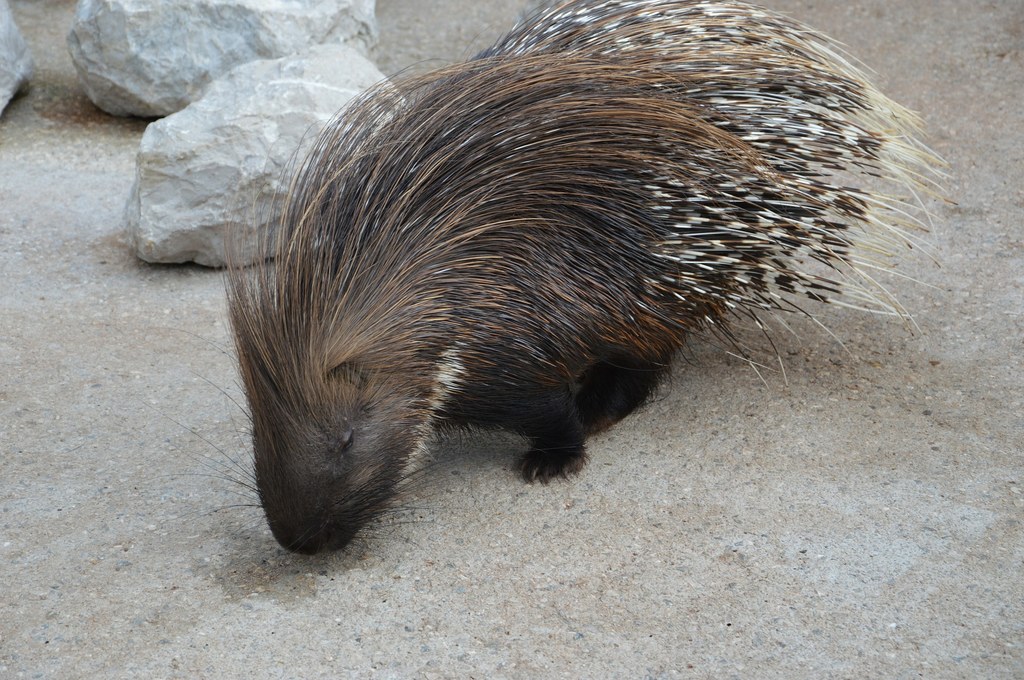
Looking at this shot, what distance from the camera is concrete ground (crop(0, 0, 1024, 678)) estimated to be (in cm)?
237

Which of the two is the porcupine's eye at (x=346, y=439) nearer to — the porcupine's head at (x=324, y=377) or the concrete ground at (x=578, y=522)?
the porcupine's head at (x=324, y=377)

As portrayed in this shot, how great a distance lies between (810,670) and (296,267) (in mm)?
1501

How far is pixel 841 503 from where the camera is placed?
282 cm

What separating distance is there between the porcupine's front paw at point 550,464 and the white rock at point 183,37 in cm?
314

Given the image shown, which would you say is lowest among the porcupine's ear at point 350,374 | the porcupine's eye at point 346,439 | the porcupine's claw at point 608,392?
the porcupine's claw at point 608,392

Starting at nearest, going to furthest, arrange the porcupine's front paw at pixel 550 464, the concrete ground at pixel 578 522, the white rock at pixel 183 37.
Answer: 1. the concrete ground at pixel 578 522
2. the porcupine's front paw at pixel 550 464
3. the white rock at pixel 183 37

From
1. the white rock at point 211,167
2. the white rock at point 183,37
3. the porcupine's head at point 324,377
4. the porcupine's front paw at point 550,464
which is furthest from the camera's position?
the white rock at point 183,37

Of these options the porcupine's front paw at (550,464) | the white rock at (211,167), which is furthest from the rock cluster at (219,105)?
the porcupine's front paw at (550,464)

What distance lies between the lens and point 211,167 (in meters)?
4.22

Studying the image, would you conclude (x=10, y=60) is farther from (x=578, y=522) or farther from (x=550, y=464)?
(x=578, y=522)

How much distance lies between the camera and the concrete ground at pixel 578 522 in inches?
93.4

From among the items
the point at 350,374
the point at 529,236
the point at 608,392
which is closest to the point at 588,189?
the point at 529,236

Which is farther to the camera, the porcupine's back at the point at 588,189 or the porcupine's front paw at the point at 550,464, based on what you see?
the porcupine's front paw at the point at 550,464

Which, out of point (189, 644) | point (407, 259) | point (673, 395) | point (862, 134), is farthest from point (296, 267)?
point (862, 134)
